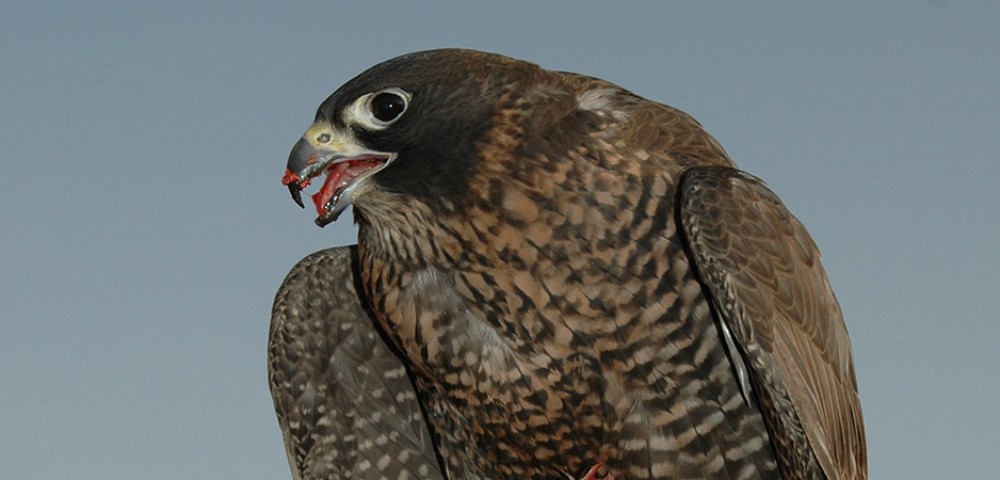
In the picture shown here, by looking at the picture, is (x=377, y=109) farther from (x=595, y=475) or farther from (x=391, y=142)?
(x=595, y=475)

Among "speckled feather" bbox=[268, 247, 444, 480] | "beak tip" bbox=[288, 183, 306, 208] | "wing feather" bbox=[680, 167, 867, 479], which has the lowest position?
"speckled feather" bbox=[268, 247, 444, 480]

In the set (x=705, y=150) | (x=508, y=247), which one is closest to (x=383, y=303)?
(x=508, y=247)

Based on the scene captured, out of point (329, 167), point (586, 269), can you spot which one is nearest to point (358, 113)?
point (329, 167)

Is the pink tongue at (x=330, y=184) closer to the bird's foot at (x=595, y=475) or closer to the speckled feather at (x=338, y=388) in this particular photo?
the speckled feather at (x=338, y=388)

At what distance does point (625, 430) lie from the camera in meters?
4.56

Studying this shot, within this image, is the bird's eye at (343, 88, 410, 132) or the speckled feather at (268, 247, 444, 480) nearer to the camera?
the bird's eye at (343, 88, 410, 132)

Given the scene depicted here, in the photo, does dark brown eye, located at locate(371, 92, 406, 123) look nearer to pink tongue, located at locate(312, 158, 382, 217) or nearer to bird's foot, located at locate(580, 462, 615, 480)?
pink tongue, located at locate(312, 158, 382, 217)

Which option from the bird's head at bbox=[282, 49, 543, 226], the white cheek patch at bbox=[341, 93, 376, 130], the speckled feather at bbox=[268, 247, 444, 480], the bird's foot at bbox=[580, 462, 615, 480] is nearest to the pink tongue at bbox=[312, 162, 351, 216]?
the bird's head at bbox=[282, 49, 543, 226]

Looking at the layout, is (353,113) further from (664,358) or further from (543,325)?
(664,358)

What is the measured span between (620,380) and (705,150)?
1.02 meters

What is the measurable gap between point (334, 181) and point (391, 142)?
261mm

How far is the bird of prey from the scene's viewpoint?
173 inches

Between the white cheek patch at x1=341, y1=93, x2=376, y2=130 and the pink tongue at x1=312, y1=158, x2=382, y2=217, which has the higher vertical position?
the white cheek patch at x1=341, y1=93, x2=376, y2=130

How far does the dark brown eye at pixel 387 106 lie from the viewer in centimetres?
439
